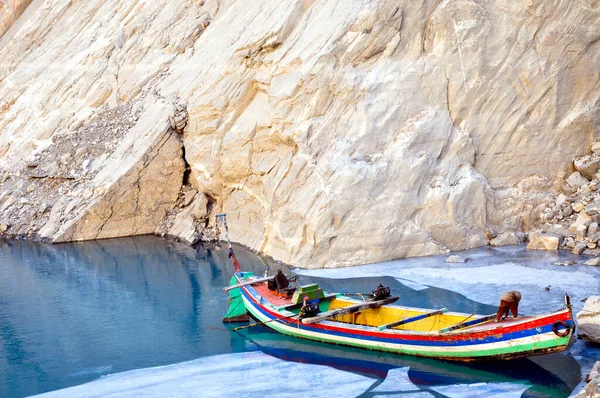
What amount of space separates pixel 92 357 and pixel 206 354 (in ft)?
7.69

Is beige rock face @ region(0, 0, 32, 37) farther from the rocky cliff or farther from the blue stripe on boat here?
the blue stripe on boat

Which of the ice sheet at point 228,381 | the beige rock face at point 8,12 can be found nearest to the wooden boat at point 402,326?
the ice sheet at point 228,381

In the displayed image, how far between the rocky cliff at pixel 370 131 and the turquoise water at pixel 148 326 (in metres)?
2.33

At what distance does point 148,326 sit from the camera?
15.9 meters

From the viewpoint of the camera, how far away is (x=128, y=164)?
26641 millimetres

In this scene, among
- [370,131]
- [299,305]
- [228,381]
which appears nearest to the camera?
[228,381]

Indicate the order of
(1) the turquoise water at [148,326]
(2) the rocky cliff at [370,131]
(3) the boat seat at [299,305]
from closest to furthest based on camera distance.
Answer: (1) the turquoise water at [148,326], (3) the boat seat at [299,305], (2) the rocky cliff at [370,131]

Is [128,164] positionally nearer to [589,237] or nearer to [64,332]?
[64,332]

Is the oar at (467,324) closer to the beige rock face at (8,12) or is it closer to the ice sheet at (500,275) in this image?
the ice sheet at (500,275)

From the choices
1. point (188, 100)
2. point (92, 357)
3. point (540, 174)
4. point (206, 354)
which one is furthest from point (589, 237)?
point (188, 100)

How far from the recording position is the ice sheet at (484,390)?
10945 mm

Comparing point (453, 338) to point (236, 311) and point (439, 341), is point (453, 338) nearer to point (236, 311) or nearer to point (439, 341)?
point (439, 341)

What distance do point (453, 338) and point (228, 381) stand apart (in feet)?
13.2

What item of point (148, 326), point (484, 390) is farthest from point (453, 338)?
point (148, 326)
